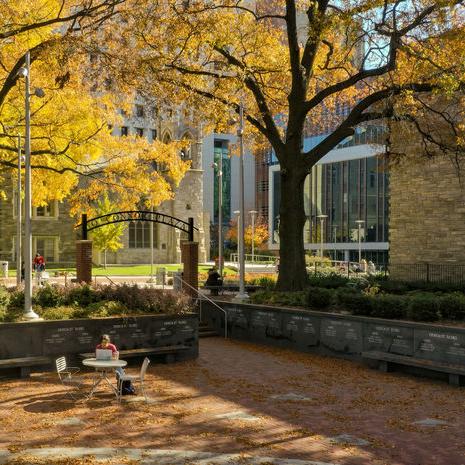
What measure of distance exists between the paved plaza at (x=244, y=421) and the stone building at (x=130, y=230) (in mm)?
43594

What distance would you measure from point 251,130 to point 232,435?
20.8 metres

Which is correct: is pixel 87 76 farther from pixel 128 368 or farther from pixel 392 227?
pixel 392 227

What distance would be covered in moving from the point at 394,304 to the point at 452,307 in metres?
1.48

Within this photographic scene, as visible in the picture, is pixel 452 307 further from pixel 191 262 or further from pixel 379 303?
pixel 191 262

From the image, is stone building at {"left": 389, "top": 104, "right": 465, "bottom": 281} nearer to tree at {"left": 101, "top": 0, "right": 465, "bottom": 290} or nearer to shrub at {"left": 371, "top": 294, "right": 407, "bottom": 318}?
tree at {"left": 101, "top": 0, "right": 465, "bottom": 290}

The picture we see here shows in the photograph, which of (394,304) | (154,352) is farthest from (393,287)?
(154,352)

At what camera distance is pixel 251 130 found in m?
29.4

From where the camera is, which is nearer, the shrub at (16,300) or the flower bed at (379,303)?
the flower bed at (379,303)

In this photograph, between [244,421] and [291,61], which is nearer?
[244,421]

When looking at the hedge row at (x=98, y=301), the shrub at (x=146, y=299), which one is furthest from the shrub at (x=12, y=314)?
the shrub at (x=146, y=299)

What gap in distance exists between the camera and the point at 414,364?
48.7ft

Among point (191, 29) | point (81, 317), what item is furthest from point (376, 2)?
point (81, 317)

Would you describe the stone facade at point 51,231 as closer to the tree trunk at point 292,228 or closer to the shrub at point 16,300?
the tree trunk at point 292,228

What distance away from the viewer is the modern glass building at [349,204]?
75188 millimetres
